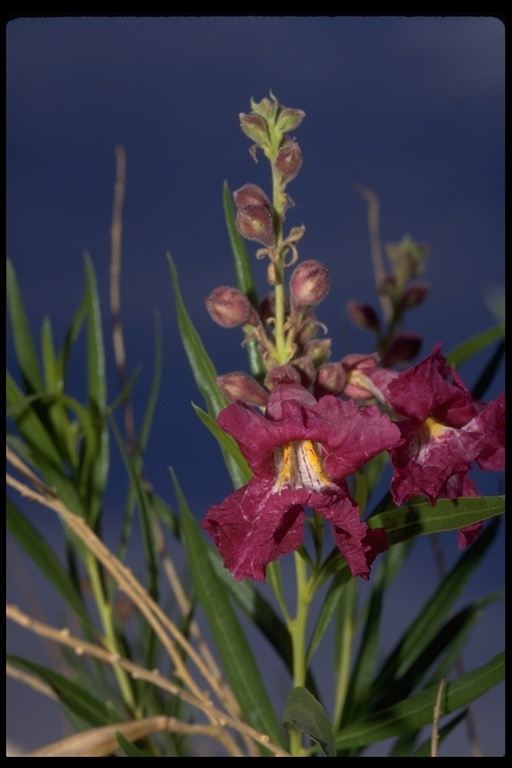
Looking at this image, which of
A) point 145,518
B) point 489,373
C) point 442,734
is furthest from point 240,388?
point 442,734

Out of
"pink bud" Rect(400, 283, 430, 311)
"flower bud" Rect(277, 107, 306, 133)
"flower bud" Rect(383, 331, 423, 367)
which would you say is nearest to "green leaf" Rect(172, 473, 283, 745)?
"flower bud" Rect(277, 107, 306, 133)

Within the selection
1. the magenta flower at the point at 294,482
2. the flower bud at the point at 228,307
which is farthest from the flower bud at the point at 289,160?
the magenta flower at the point at 294,482

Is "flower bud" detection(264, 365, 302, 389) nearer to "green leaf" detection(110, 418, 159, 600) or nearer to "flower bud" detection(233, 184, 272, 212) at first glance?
"flower bud" detection(233, 184, 272, 212)

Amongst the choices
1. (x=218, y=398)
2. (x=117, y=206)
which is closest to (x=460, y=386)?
(x=218, y=398)

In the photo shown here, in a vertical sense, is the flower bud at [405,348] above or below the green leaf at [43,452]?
above

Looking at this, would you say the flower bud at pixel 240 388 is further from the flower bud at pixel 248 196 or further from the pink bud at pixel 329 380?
the flower bud at pixel 248 196
